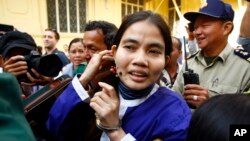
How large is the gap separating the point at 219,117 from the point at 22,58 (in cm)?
99

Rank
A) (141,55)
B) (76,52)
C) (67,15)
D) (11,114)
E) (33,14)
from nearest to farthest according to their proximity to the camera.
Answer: (11,114), (141,55), (76,52), (33,14), (67,15)

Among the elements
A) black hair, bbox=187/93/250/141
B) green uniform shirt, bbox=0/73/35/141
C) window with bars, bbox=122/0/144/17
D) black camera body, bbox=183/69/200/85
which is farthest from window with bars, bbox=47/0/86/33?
green uniform shirt, bbox=0/73/35/141

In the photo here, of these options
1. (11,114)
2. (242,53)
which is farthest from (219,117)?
(242,53)

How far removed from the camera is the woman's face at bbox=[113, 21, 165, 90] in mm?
1021

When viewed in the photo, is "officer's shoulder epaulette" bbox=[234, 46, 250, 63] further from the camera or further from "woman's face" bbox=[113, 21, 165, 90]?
the camera

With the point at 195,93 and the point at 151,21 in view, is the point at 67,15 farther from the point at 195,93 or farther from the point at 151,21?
the point at 151,21

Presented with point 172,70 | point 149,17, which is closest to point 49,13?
point 172,70

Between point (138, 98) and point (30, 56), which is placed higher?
point (30, 56)

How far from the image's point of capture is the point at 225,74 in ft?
5.83

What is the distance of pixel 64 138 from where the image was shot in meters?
1.16

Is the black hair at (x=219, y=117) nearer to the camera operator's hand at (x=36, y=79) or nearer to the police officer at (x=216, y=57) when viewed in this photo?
the camera operator's hand at (x=36, y=79)

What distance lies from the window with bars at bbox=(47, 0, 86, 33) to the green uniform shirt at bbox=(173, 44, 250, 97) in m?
8.22

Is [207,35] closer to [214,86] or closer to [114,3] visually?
[214,86]

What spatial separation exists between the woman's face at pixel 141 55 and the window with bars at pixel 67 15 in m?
8.79
